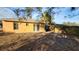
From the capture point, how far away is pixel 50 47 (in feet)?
13.0

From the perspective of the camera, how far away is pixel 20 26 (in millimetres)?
3967

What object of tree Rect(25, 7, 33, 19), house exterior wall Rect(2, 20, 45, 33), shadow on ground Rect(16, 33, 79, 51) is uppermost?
tree Rect(25, 7, 33, 19)

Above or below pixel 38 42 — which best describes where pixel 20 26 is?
above

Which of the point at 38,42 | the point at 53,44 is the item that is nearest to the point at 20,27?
the point at 38,42

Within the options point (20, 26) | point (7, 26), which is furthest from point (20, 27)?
point (7, 26)

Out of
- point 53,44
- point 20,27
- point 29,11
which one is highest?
point 29,11

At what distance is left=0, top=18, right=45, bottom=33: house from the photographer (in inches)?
155

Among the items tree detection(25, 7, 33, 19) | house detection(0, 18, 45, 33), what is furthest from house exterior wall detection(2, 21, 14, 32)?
tree detection(25, 7, 33, 19)

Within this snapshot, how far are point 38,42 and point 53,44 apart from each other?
20 centimetres

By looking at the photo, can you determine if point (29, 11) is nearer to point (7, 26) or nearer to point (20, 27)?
point (20, 27)

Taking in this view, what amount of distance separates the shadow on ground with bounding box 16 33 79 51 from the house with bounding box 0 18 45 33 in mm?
144

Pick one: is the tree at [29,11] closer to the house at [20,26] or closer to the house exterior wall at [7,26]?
the house at [20,26]

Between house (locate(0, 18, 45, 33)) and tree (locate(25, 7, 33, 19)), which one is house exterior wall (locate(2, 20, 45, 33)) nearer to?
house (locate(0, 18, 45, 33))
